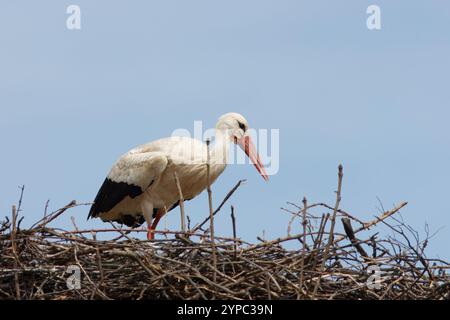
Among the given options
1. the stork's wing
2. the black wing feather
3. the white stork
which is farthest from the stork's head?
the black wing feather

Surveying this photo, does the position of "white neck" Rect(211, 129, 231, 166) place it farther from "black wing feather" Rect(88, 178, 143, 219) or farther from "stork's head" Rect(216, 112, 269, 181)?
"black wing feather" Rect(88, 178, 143, 219)

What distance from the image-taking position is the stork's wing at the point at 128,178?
398 inches

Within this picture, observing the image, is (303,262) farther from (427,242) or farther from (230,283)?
(427,242)

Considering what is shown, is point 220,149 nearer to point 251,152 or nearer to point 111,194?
point 251,152

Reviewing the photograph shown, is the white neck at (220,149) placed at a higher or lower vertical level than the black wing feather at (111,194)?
higher

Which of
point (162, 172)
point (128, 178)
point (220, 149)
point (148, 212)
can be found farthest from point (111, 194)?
point (220, 149)

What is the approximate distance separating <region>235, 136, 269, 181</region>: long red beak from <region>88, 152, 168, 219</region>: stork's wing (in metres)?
0.73

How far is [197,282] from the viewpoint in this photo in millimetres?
6883

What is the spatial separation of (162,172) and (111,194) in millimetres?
583

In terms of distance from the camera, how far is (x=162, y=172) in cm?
1015

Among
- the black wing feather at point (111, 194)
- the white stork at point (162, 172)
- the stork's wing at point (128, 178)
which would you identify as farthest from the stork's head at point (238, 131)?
the black wing feather at point (111, 194)

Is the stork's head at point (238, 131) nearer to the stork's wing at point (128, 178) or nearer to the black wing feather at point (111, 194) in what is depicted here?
the stork's wing at point (128, 178)

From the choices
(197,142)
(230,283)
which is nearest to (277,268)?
(230,283)
